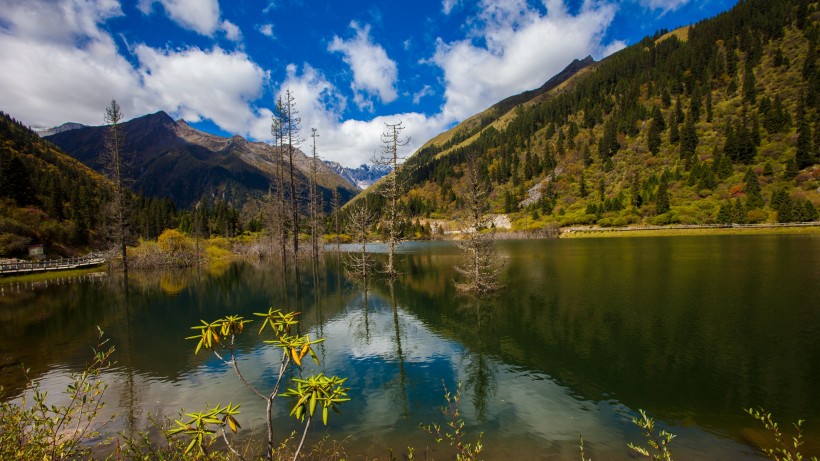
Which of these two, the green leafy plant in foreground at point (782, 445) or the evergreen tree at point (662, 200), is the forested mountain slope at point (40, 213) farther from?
the evergreen tree at point (662, 200)

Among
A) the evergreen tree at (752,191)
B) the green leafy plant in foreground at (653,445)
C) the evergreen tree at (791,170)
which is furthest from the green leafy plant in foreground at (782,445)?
the evergreen tree at (791,170)

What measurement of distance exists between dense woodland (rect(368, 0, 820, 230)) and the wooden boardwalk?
56812 millimetres

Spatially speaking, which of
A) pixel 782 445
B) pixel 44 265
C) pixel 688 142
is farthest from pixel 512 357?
pixel 688 142

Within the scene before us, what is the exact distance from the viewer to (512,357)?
53.8 feet

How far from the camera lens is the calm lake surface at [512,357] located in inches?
426

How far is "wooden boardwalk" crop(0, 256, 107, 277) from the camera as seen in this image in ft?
150

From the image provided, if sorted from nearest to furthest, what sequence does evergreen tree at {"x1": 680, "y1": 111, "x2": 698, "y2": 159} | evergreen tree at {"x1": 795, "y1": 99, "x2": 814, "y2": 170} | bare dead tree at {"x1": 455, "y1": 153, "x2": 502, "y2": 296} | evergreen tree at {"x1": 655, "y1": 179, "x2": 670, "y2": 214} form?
1. bare dead tree at {"x1": 455, "y1": 153, "x2": 502, "y2": 296}
2. evergreen tree at {"x1": 795, "y1": 99, "x2": 814, "y2": 170}
3. evergreen tree at {"x1": 655, "y1": 179, "x2": 670, "y2": 214}
4. evergreen tree at {"x1": 680, "y1": 111, "x2": 698, "y2": 159}

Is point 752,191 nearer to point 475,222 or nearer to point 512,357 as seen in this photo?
point 475,222

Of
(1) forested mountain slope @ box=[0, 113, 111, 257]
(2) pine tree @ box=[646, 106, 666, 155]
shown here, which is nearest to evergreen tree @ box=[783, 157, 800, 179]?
(2) pine tree @ box=[646, 106, 666, 155]

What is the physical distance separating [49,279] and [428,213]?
14933 cm

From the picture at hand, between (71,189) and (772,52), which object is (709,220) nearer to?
(772,52)

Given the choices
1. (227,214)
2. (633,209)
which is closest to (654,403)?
(633,209)

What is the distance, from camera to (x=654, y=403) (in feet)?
39.0

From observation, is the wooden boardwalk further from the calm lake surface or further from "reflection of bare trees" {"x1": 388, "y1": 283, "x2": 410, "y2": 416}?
"reflection of bare trees" {"x1": 388, "y1": 283, "x2": 410, "y2": 416}
